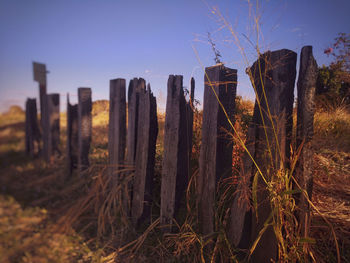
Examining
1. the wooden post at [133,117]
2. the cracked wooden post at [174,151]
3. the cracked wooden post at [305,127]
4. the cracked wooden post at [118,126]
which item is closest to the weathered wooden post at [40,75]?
the cracked wooden post at [118,126]

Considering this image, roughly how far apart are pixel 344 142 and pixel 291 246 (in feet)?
6.73

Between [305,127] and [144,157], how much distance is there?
5.00 feet

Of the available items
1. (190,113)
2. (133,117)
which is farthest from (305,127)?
(133,117)

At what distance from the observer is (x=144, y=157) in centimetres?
240

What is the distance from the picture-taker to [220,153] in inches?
74.5

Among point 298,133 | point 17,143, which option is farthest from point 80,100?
point 17,143

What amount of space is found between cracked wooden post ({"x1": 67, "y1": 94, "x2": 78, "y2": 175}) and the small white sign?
240cm

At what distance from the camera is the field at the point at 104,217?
1.92 meters

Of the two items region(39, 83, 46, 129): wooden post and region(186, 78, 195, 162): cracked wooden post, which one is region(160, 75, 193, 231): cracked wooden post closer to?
region(186, 78, 195, 162): cracked wooden post

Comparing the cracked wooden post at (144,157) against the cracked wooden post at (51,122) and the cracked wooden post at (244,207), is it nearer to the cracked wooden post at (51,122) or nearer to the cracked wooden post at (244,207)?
the cracked wooden post at (244,207)

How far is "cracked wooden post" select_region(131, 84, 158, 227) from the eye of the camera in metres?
2.36

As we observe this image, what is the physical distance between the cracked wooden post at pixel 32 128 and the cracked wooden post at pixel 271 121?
5.26 metres

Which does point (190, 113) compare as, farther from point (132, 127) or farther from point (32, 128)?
point (32, 128)

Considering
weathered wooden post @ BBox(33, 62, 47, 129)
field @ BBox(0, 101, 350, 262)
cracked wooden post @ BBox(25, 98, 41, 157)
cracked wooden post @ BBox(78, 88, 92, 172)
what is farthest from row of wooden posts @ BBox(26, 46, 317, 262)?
weathered wooden post @ BBox(33, 62, 47, 129)
